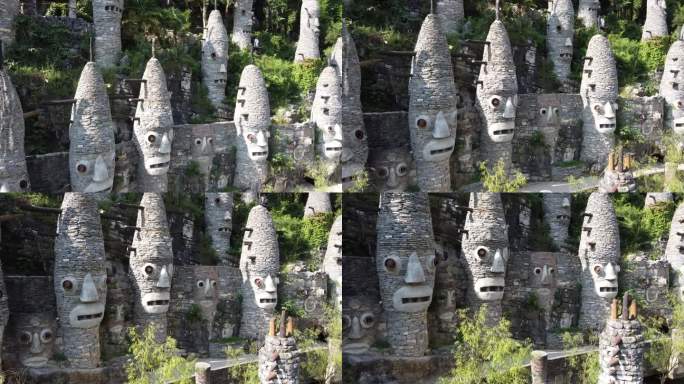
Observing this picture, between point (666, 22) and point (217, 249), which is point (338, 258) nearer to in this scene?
point (217, 249)

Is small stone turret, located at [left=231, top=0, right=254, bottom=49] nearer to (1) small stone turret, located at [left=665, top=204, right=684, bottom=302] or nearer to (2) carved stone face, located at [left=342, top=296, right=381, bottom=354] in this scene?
(2) carved stone face, located at [left=342, top=296, right=381, bottom=354]

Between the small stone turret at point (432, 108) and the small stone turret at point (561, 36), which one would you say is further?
the small stone turret at point (561, 36)

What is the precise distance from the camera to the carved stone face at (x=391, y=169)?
7.42 metres

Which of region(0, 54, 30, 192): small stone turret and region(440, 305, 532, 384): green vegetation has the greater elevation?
region(0, 54, 30, 192): small stone turret

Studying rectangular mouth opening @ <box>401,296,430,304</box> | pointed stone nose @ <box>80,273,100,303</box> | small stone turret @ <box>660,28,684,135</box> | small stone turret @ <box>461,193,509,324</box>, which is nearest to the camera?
rectangular mouth opening @ <box>401,296,430,304</box>

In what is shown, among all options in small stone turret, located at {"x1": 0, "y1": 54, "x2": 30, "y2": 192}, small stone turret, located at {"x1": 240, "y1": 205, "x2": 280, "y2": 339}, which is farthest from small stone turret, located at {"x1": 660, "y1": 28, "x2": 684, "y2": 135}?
small stone turret, located at {"x1": 0, "y1": 54, "x2": 30, "y2": 192}

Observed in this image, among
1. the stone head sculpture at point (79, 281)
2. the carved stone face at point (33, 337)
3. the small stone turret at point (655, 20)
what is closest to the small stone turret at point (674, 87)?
the small stone turret at point (655, 20)

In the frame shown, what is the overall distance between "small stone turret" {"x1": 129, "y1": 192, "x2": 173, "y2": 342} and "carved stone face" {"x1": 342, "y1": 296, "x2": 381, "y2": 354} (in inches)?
62.1

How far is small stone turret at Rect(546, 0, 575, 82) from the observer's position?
8.25m

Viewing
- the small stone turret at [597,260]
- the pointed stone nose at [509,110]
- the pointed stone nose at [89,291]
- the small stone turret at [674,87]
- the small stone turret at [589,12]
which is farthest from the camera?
the small stone turret at [674,87]

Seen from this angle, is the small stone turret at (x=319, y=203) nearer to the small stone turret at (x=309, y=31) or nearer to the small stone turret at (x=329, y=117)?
the small stone turret at (x=329, y=117)

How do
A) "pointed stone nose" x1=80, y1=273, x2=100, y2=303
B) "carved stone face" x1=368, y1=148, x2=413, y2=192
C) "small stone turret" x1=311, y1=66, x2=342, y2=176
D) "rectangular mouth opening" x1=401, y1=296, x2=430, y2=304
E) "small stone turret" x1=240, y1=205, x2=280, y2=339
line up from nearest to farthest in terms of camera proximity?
"carved stone face" x1=368, y1=148, x2=413, y2=192 < "rectangular mouth opening" x1=401, y1=296, x2=430, y2=304 < "pointed stone nose" x1=80, y1=273, x2=100, y2=303 < "small stone turret" x1=311, y1=66, x2=342, y2=176 < "small stone turret" x1=240, y1=205, x2=280, y2=339

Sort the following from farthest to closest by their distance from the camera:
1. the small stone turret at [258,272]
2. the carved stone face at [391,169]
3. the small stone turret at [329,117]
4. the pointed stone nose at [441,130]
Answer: the small stone turret at [258,272], the small stone turret at [329,117], the carved stone face at [391,169], the pointed stone nose at [441,130]

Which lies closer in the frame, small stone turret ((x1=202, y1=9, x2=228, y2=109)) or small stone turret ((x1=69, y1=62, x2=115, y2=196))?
small stone turret ((x1=69, y1=62, x2=115, y2=196))
